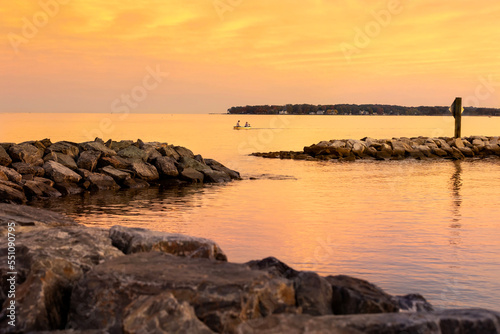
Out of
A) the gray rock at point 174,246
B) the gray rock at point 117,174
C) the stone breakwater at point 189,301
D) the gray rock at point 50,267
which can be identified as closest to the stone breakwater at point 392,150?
the gray rock at point 117,174

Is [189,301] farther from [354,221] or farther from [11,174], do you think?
[11,174]

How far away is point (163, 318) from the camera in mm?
4867

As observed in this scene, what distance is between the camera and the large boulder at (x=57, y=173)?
2189cm

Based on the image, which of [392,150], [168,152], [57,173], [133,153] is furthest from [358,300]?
[392,150]

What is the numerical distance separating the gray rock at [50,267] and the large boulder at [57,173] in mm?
14796

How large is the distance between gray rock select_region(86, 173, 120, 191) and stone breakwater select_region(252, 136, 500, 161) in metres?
19.3

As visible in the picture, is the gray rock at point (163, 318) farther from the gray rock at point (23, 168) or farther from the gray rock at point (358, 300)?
the gray rock at point (23, 168)

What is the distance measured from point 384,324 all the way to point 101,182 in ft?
62.7

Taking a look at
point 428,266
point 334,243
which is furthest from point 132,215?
point 428,266

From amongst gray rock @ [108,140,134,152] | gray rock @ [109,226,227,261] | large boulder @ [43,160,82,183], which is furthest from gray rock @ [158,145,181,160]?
gray rock @ [109,226,227,261]

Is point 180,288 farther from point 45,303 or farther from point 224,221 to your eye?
point 224,221

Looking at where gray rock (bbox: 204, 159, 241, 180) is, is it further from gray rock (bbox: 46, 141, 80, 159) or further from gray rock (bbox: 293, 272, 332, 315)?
gray rock (bbox: 293, 272, 332, 315)

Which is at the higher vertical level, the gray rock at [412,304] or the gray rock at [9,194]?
the gray rock at [412,304]

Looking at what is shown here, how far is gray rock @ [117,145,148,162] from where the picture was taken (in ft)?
85.0
